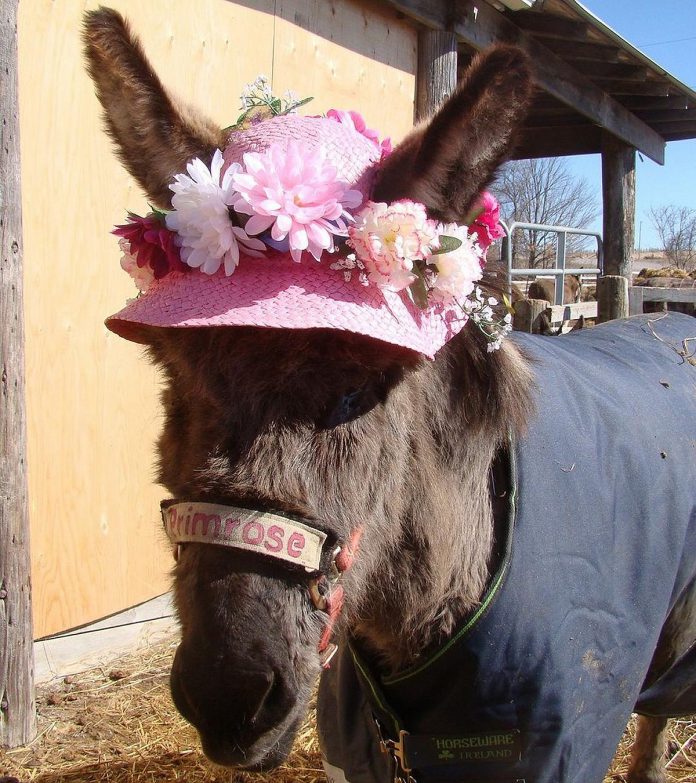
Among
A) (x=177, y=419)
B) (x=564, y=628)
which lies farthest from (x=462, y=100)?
(x=564, y=628)

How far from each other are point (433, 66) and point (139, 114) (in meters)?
4.31

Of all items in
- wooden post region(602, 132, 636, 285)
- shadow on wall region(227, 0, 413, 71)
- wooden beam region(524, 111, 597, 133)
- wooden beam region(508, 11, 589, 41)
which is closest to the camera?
shadow on wall region(227, 0, 413, 71)

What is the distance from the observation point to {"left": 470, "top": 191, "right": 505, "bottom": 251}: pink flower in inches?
75.5

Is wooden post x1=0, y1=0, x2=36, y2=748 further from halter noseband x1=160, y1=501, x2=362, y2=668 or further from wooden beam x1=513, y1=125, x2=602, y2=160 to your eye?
wooden beam x1=513, y1=125, x2=602, y2=160

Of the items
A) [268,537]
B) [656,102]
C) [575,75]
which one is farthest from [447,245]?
[656,102]

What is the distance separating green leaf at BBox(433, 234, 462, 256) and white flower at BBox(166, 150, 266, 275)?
40 cm

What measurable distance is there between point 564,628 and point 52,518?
2.76 m

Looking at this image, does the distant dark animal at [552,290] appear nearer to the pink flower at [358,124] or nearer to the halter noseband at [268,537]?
the pink flower at [358,124]

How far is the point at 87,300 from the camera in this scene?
12.8ft

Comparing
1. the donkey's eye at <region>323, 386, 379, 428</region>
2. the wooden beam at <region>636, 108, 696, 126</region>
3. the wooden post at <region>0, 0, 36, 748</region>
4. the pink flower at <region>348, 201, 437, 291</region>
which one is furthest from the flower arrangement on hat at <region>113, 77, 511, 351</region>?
the wooden beam at <region>636, 108, 696, 126</region>

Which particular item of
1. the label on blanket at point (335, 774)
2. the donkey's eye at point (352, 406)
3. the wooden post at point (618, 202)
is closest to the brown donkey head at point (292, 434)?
the donkey's eye at point (352, 406)

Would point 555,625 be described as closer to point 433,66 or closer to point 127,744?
point 127,744

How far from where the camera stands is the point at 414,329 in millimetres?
1705

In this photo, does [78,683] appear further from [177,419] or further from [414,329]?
[414,329]
